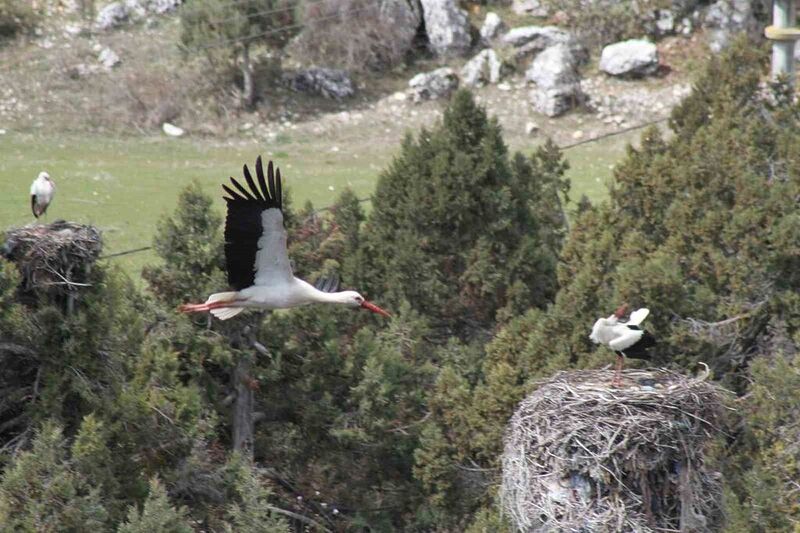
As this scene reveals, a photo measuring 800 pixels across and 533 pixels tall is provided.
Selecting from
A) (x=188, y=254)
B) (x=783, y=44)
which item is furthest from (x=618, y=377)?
(x=783, y=44)

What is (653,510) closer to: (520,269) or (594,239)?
(594,239)

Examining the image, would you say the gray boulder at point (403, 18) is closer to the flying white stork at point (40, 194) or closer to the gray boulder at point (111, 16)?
the gray boulder at point (111, 16)

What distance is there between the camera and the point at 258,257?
13.4 m

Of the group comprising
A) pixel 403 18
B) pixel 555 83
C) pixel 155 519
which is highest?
pixel 155 519

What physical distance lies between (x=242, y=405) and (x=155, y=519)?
406cm

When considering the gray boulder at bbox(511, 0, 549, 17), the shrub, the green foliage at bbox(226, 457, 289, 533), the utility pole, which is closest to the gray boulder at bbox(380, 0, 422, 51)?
the shrub

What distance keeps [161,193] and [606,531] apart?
54.3 ft

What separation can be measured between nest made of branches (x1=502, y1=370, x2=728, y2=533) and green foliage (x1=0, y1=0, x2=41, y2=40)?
2637 centimetres

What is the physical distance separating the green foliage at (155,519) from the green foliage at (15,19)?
2635cm

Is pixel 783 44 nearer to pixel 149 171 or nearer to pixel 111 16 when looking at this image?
pixel 149 171

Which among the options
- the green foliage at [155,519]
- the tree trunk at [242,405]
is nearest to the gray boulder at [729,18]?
the tree trunk at [242,405]

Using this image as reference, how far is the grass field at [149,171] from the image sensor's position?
27062 millimetres

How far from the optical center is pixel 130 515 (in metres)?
13.1

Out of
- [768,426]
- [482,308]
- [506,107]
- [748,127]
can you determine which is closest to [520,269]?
[482,308]
